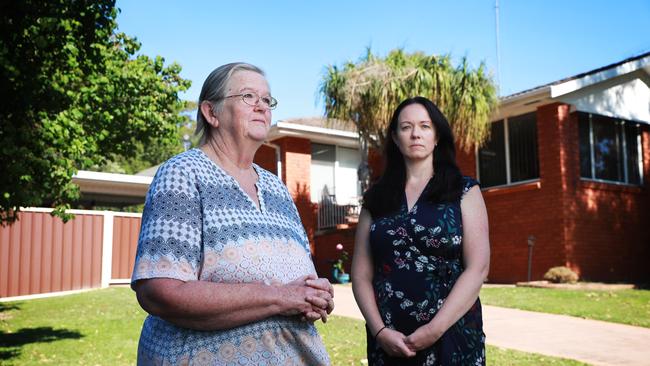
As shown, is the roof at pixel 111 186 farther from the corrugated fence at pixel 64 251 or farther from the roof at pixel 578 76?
the roof at pixel 578 76

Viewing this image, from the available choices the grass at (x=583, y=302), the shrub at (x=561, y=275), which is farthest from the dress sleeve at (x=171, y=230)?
the shrub at (x=561, y=275)

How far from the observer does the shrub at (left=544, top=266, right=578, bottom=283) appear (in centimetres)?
1294

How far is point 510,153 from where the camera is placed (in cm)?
1530

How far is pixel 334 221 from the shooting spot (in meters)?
19.6

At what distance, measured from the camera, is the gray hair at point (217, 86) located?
2.35m

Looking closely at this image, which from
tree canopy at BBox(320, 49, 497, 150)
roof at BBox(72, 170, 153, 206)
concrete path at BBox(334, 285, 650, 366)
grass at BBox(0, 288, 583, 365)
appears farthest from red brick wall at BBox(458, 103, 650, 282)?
roof at BBox(72, 170, 153, 206)

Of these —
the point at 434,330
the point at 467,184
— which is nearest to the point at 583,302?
the point at 467,184

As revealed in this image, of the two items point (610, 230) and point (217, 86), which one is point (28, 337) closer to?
point (217, 86)

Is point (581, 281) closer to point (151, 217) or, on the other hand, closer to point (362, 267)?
point (362, 267)

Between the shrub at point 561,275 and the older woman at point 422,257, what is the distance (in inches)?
421

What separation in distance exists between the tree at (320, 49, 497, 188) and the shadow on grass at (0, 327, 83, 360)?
8408 mm

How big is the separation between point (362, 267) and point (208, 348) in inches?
53.9

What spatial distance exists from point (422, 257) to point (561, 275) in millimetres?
10980

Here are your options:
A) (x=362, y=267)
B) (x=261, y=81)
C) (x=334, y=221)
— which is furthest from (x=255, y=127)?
(x=334, y=221)
